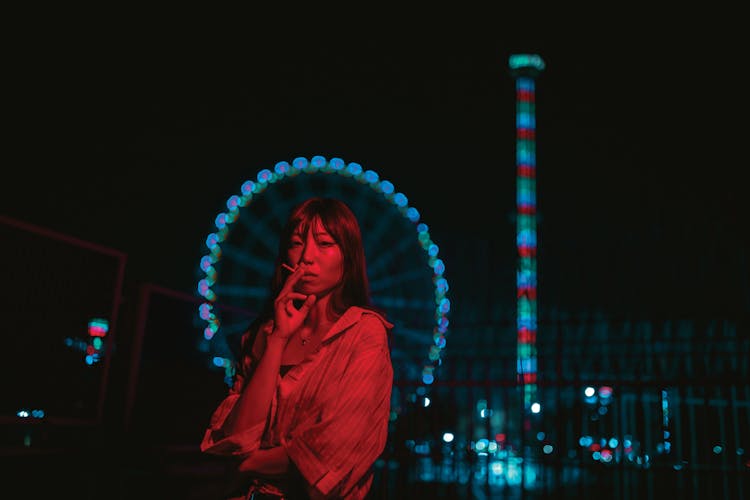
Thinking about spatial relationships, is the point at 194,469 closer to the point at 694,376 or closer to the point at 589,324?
the point at 589,324

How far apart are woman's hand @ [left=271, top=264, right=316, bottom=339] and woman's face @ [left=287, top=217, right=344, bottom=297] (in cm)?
8

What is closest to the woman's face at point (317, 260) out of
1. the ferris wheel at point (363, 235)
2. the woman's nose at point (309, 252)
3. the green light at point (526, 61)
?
the woman's nose at point (309, 252)

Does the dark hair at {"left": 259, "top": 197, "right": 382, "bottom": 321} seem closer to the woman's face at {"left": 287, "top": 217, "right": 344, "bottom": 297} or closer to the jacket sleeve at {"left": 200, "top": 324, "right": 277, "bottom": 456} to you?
the woman's face at {"left": 287, "top": 217, "right": 344, "bottom": 297}

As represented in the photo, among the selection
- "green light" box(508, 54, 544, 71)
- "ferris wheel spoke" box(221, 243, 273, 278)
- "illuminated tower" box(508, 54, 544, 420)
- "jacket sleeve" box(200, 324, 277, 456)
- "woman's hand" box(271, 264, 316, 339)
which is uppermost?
"green light" box(508, 54, 544, 71)

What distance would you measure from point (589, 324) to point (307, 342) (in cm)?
425

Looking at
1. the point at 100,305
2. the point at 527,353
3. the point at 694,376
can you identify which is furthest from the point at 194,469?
the point at 694,376

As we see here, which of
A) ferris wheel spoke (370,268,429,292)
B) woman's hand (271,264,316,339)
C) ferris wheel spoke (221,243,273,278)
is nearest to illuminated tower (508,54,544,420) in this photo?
ferris wheel spoke (370,268,429,292)

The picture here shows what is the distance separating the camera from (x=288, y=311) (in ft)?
6.71

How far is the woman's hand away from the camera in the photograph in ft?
6.58

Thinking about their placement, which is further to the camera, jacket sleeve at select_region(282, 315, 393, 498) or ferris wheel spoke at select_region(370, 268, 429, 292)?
ferris wheel spoke at select_region(370, 268, 429, 292)

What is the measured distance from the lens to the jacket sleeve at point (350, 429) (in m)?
1.80

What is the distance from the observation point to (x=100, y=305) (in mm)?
5070

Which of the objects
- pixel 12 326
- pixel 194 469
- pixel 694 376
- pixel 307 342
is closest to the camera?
pixel 307 342

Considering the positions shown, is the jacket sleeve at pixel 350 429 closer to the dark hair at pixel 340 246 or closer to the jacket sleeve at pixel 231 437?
the jacket sleeve at pixel 231 437
